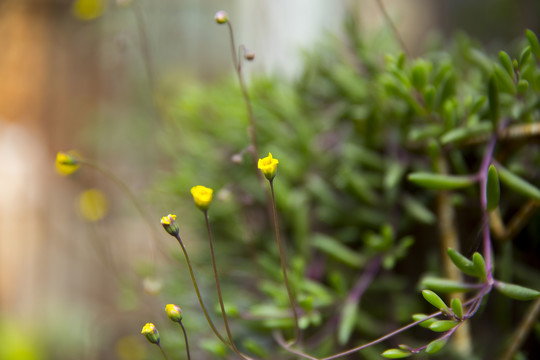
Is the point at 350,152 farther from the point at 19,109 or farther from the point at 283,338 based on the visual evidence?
the point at 19,109

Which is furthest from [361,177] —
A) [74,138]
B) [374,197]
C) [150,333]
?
[74,138]

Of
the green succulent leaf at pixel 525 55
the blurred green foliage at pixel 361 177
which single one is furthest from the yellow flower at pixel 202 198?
the green succulent leaf at pixel 525 55

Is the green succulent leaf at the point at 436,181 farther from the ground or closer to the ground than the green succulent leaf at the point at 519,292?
farther from the ground

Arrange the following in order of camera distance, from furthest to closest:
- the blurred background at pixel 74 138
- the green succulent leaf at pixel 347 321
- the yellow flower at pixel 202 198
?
the blurred background at pixel 74 138 < the green succulent leaf at pixel 347 321 < the yellow flower at pixel 202 198

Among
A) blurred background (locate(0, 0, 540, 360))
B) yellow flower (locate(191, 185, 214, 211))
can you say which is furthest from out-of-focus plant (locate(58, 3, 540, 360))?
blurred background (locate(0, 0, 540, 360))

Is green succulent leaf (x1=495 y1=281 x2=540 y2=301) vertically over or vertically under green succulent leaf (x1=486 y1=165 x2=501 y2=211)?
under

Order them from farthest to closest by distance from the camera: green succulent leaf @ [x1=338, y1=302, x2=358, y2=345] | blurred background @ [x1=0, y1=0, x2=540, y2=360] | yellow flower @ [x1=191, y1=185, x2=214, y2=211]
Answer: blurred background @ [x1=0, y1=0, x2=540, y2=360] < green succulent leaf @ [x1=338, y1=302, x2=358, y2=345] < yellow flower @ [x1=191, y1=185, x2=214, y2=211]

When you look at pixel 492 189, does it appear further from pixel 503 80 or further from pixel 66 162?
pixel 66 162

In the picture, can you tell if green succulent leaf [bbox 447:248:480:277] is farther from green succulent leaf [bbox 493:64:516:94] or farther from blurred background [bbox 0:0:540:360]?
blurred background [bbox 0:0:540:360]

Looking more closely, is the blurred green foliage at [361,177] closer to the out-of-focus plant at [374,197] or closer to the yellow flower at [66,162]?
the out-of-focus plant at [374,197]
